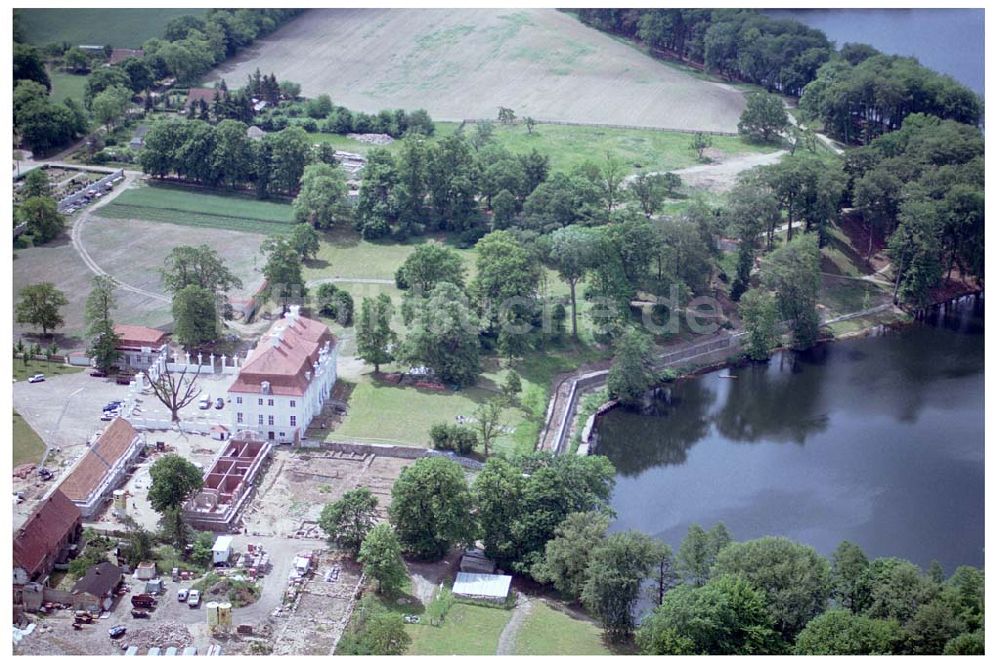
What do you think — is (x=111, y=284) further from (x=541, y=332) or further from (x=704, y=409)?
(x=704, y=409)

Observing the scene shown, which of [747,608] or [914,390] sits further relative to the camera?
[914,390]

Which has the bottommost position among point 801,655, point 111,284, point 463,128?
point 801,655

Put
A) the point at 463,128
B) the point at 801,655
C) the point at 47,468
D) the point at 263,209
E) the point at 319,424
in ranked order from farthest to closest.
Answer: the point at 463,128 → the point at 263,209 → the point at 319,424 → the point at 47,468 → the point at 801,655

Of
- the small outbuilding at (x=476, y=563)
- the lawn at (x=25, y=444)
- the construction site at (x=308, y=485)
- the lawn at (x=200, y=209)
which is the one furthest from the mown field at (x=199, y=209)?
the small outbuilding at (x=476, y=563)

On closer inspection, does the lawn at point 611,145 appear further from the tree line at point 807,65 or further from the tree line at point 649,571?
the tree line at point 649,571

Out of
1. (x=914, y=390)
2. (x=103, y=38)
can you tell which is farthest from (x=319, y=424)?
(x=103, y=38)

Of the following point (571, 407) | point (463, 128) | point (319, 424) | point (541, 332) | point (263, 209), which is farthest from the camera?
point (463, 128)

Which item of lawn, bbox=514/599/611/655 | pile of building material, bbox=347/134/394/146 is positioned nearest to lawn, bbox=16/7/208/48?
pile of building material, bbox=347/134/394/146
